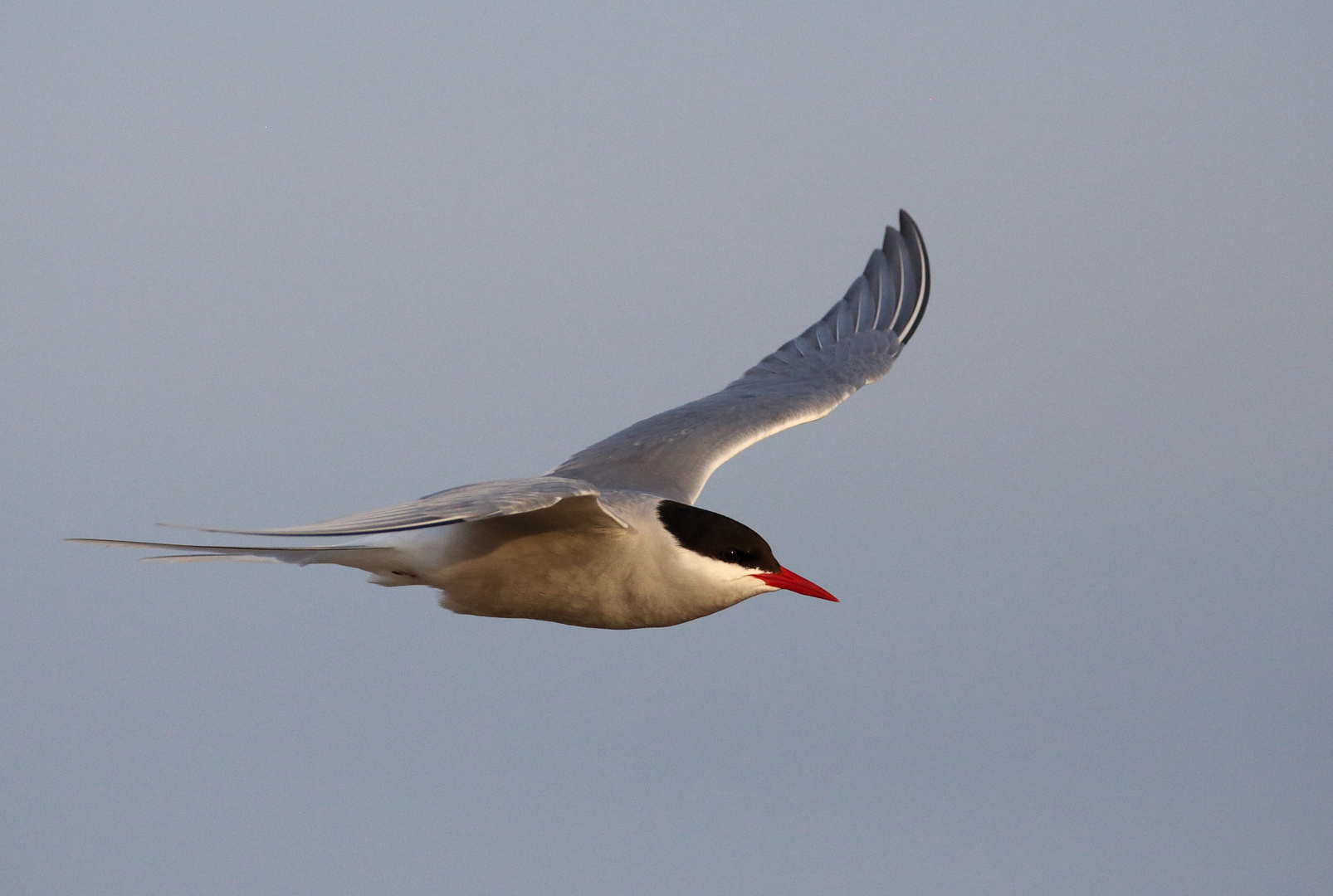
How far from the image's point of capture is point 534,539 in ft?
23.3

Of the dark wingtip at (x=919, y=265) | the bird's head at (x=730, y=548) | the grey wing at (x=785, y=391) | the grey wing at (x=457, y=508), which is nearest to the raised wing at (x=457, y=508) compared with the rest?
the grey wing at (x=457, y=508)

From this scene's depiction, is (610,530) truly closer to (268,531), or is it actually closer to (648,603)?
(648,603)

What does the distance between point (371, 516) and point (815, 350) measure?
5.13m

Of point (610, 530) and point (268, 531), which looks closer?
point (268, 531)

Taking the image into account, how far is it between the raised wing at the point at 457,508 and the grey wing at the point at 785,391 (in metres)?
1.79

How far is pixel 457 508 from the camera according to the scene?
5.92m

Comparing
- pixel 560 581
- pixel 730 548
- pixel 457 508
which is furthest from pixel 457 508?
pixel 730 548

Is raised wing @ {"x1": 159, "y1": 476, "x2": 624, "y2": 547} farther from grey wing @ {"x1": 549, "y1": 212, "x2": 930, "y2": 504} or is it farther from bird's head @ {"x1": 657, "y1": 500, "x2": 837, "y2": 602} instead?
grey wing @ {"x1": 549, "y1": 212, "x2": 930, "y2": 504}

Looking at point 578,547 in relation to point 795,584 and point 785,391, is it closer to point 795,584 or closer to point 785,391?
point 795,584

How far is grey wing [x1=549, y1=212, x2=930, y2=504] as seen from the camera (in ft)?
28.3

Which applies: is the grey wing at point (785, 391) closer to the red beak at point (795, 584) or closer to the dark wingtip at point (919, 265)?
the dark wingtip at point (919, 265)

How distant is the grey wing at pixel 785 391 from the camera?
8.63 meters

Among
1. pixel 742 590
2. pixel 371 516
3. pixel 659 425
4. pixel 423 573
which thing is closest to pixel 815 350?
pixel 659 425

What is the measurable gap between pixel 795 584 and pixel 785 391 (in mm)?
2468
